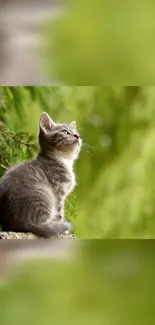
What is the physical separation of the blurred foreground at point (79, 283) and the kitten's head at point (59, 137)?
34cm

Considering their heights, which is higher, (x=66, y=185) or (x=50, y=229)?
(x=66, y=185)

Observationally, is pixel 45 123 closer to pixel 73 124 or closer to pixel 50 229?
pixel 73 124

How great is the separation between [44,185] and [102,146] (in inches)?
10.1

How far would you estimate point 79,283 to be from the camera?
222 centimetres

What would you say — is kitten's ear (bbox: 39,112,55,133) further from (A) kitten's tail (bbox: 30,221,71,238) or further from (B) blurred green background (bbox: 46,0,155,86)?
(A) kitten's tail (bbox: 30,221,71,238)

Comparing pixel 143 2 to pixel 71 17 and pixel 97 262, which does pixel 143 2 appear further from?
pixel 97 262

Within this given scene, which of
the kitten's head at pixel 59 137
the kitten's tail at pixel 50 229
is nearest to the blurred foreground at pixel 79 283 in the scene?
the kitten's tail at pixel 50 229

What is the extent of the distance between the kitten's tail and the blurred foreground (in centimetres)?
4

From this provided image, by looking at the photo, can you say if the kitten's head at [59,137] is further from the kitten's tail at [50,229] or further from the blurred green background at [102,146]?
the kitten's tail at [50,229]

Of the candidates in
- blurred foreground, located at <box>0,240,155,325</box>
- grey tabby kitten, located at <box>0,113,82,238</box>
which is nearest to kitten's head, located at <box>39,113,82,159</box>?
grey tabby kitten, located at <box>0,113,82,238</box>

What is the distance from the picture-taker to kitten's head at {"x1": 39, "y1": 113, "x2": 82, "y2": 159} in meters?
2.23

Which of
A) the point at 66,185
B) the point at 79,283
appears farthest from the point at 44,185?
the point at 79,283

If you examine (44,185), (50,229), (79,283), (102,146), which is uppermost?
(102,146)

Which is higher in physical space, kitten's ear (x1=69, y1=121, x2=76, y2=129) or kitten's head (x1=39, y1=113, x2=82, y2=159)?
kitten's ear (x1=69, y1=121, x2=76, y2=129)
